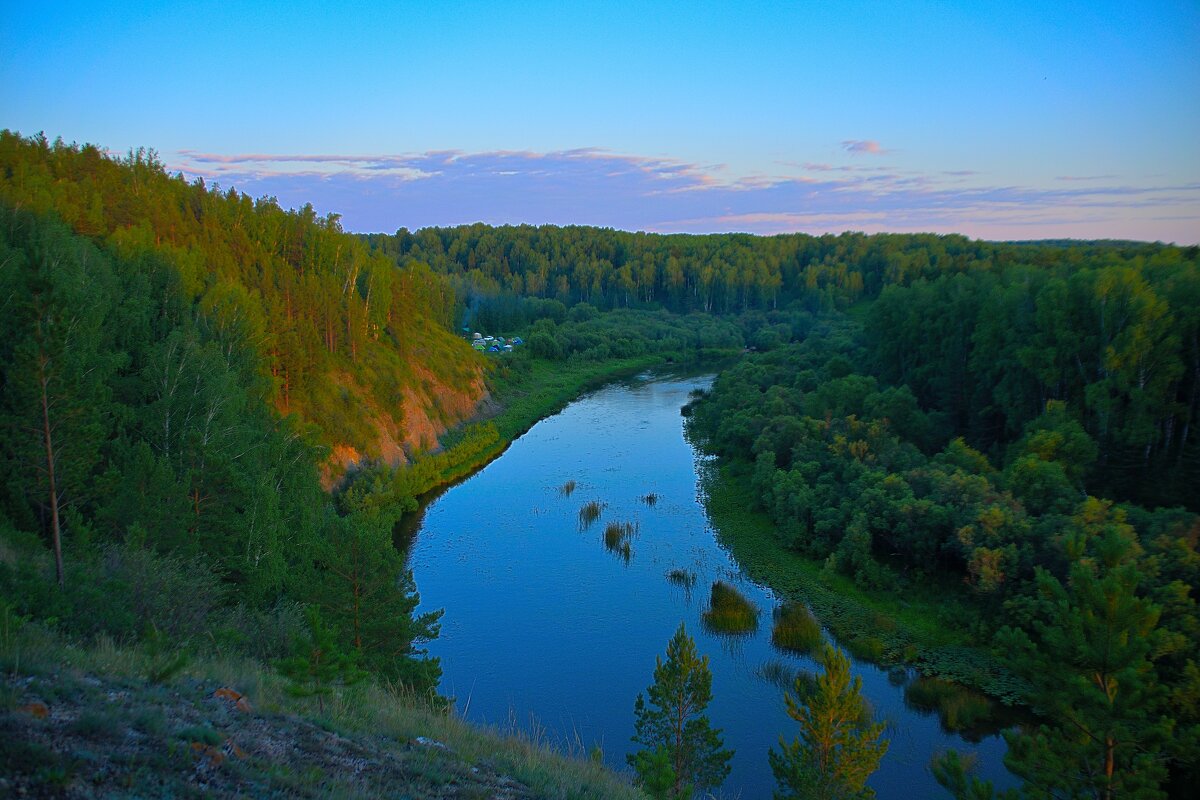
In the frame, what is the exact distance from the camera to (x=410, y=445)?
1932 inches

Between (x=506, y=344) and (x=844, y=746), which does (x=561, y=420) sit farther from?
(x=844, y=746)

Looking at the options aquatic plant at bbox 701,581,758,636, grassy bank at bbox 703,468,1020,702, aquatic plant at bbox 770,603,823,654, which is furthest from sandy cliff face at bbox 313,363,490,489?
aquatic plant at bbox 770,603,823,654

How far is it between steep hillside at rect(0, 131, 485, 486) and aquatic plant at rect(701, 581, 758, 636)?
19.1 meters

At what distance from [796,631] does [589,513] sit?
1428 cm

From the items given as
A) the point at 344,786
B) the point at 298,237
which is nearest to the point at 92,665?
the point at 344,786

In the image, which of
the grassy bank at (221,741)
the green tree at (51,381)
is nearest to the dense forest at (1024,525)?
the grassy bank at (221,741)

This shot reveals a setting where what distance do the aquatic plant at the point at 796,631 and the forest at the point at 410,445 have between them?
12.8 ft

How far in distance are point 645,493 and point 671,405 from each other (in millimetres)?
26526

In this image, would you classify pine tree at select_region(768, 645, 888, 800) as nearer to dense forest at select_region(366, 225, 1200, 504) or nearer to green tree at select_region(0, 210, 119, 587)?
green tree at select_region(0, 210, 119, 587)

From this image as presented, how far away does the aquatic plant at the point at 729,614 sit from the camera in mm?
26250

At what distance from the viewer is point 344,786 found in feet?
23.8

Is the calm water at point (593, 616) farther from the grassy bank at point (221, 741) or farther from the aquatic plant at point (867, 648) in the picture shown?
the grassy bank at point (221, 741)

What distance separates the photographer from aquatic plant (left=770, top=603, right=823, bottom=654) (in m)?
25.0

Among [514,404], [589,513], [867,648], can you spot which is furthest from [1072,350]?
[514,404]
